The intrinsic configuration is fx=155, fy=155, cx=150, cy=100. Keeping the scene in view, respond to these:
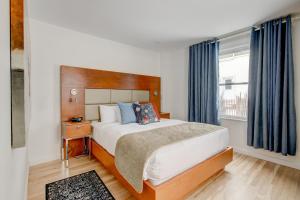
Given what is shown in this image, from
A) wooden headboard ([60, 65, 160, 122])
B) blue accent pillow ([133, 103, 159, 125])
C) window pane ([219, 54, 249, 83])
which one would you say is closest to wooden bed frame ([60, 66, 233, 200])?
wooden headboard ([60, 65, 160, 122])

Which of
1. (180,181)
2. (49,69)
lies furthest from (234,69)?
(49,69)

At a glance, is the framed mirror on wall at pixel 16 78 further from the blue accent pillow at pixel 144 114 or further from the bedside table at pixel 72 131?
the blue accent pillow at pixel 144 114

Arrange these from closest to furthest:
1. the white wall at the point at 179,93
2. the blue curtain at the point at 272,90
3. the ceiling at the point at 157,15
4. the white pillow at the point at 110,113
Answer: the ceiling at the point at 157,15, the blue curtain at the point at 272,90, the white pillow at the point at 110,113, the white wall at the point at 179,93

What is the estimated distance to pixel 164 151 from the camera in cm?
163

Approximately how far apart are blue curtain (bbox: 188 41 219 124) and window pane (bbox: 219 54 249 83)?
9.3 inches

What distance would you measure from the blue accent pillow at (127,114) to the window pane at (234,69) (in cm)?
219

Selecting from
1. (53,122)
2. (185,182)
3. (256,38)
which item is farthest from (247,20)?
(53,122)

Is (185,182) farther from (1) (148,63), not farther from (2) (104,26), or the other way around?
(1) (148,63)

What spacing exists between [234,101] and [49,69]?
12.3 feet

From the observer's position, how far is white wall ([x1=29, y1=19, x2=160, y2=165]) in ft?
8.62

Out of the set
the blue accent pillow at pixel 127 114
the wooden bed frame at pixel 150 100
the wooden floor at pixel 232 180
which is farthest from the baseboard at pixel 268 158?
the blue accent pillow at pixel 127 114

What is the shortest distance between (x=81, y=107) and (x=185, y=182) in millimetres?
2300

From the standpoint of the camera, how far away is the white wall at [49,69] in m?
2.63

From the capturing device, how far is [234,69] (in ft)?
11.2
